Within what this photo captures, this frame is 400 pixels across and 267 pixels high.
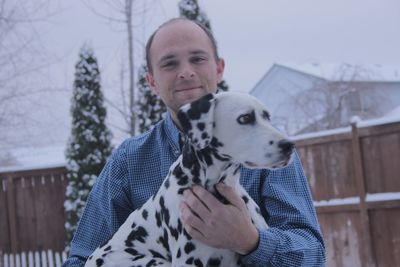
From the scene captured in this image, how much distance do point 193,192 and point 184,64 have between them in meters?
0.76

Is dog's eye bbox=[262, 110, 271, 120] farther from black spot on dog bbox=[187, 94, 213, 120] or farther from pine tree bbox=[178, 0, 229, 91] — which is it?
pine tree bbox=[178, 0, 229, 91]

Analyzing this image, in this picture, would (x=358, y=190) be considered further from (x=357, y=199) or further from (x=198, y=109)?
(x=198, y=109)

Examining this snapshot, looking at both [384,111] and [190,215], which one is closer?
[190,215]

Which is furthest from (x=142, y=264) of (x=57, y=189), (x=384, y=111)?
(x=384, y=111)

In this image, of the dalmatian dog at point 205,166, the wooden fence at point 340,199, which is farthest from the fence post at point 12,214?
the dalmatian dog at point 205,166

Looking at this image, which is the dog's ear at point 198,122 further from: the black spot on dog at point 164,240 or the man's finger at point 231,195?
the black spot on dog at point 164,240

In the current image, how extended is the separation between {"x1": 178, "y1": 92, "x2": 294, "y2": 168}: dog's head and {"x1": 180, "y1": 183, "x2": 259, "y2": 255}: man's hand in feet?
0.60

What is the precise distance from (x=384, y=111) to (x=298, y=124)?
4752 millimetres

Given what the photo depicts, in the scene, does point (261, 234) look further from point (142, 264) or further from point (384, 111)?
point (384, 111)

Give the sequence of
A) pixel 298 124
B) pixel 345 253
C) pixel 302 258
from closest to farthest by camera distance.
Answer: pixel 302 258 → pixel 345 253 → pixel 298 124

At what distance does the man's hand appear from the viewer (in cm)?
222

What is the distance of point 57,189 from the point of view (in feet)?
33.7

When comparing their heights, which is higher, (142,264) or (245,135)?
(245,135)

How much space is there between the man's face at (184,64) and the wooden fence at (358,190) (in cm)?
542
